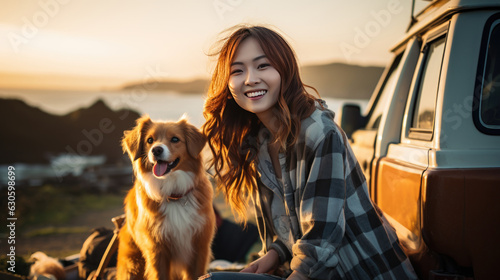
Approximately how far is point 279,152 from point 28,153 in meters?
6.36

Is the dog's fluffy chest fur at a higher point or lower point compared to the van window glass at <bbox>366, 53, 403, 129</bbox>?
lower

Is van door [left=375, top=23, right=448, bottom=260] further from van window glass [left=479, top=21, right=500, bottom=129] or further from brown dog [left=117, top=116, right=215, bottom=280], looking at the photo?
brown dog [left=117, top=116, right=215, bottom=280]

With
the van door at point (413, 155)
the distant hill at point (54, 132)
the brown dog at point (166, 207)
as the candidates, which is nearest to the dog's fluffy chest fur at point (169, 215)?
the brown dog at point (166, 207)

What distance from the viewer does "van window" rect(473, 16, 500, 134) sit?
5.23ft

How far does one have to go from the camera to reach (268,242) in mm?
2215

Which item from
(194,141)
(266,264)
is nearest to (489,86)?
(266,264)

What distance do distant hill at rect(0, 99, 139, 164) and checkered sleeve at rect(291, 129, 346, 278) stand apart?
15.3 feet

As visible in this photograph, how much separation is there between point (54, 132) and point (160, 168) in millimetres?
5595

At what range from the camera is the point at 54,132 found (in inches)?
279

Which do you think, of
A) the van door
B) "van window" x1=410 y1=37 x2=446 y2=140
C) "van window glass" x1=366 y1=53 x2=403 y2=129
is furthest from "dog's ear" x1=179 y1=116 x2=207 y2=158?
"van window glass" x1=366 y1=53 x2=403 y2=129

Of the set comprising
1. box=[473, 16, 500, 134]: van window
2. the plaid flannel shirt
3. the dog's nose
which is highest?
box=[473, 16, 500, 134]: van window

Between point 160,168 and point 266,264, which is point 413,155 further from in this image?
point 160,168

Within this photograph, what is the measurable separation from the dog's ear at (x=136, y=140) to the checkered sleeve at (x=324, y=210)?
167cm

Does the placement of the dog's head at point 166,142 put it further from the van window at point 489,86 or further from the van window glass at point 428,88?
the van window at point 489,86
